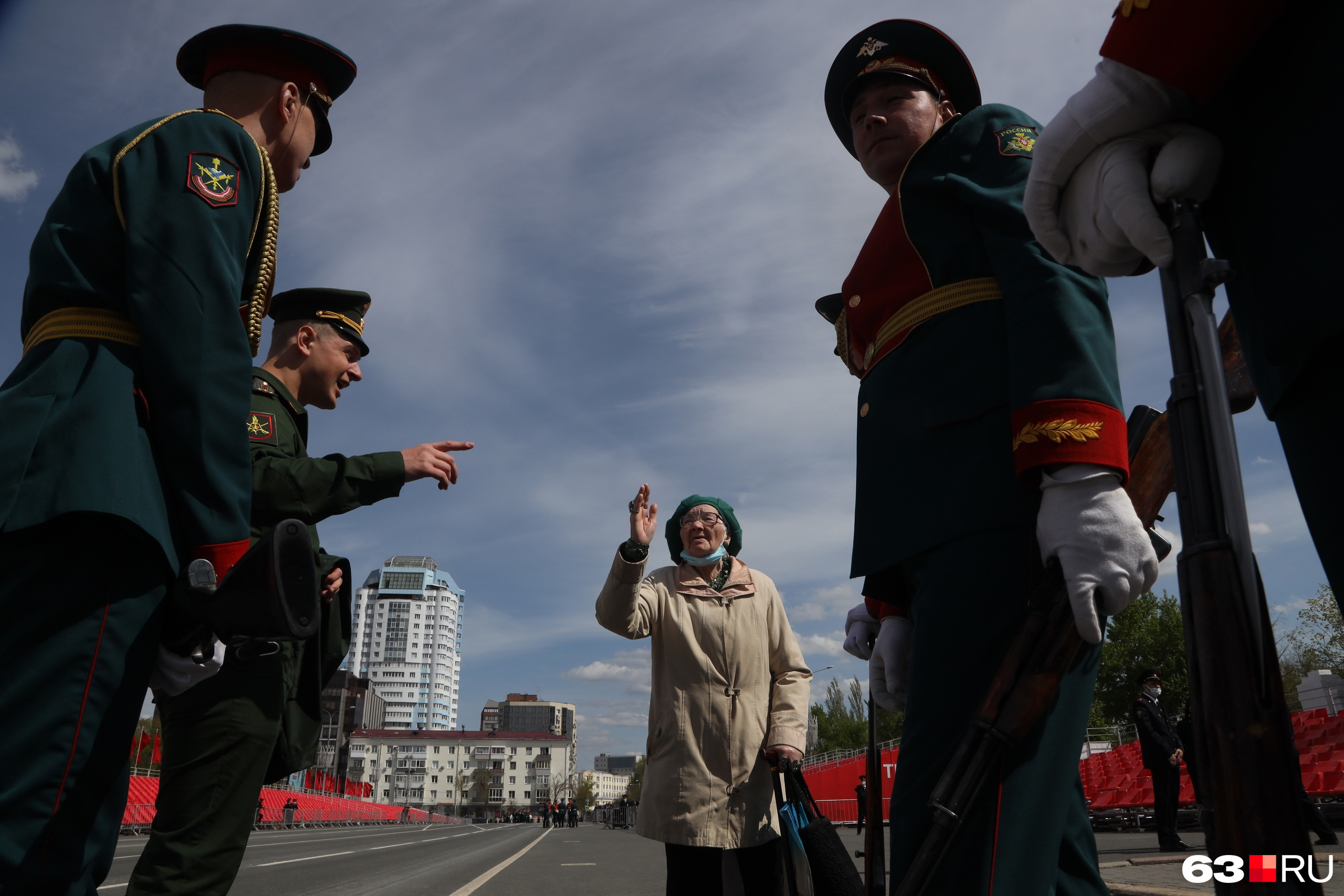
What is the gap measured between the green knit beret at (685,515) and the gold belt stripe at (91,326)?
10.0 feet

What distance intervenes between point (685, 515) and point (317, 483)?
2.11 metres

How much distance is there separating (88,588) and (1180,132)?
2.02 metres

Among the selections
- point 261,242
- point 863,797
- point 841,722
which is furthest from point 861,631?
point 841,722

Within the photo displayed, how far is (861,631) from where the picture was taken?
247 centimetres

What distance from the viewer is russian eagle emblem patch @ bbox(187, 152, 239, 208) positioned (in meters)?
1.91

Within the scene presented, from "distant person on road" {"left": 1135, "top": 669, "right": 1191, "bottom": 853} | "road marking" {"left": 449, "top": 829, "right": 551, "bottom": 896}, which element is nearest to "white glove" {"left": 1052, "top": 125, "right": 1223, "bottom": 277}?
"road marking" {"left": 449, "top": 829, "right": 551, "bottom": 896}

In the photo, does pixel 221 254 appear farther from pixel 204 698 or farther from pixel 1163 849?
pixel 1163 849

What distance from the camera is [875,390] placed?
7.46 ft

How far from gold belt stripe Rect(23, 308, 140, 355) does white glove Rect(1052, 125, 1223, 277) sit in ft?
6.00

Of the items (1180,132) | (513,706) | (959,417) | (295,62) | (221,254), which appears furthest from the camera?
(513,706)

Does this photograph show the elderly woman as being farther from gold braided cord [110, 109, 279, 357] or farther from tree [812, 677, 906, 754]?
tree [812, 677, 906, 754]

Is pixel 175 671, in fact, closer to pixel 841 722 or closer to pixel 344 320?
pixel 344 320

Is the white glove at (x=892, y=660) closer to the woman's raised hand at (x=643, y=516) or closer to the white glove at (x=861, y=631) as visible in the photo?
the white glove at (x=861, y=631)

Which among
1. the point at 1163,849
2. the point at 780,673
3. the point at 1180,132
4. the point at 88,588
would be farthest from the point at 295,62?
the point at 1163,849
